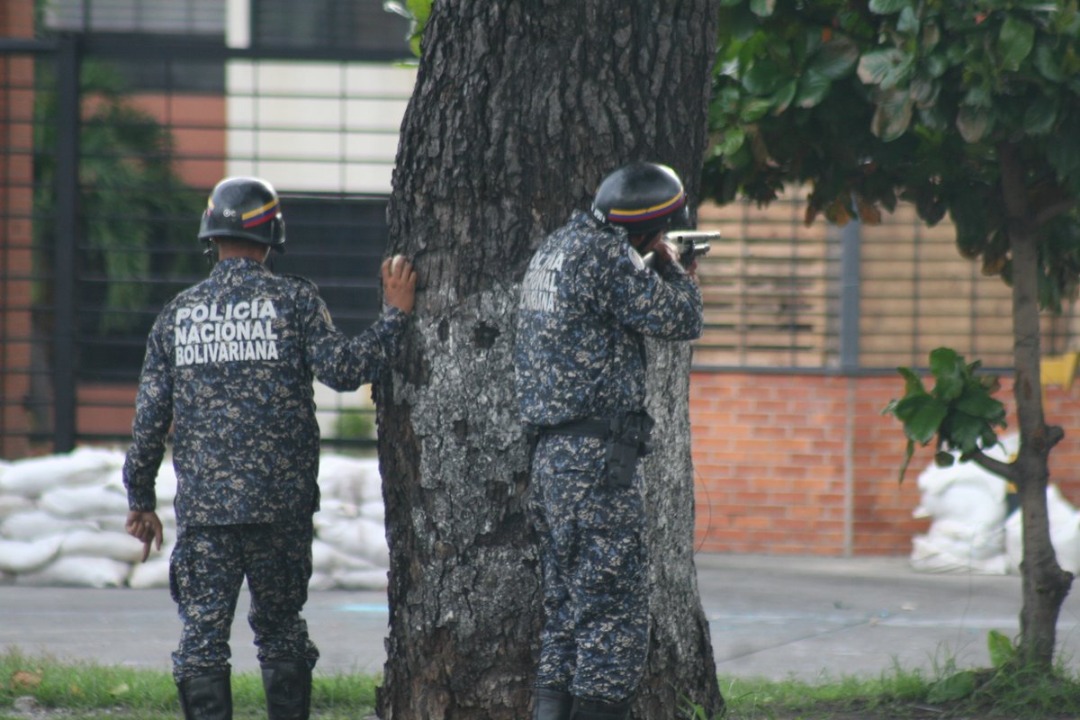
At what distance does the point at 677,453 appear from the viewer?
15.9 ft

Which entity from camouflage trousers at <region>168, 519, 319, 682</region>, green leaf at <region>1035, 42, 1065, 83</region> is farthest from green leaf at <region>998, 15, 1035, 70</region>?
camouflage trousers at <region>168, 519, 319, 682</region>

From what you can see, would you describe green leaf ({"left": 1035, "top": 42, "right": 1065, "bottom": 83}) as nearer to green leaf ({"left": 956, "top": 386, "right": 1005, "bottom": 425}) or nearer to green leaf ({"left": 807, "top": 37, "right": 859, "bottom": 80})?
green leaf ({"left": 807, "top": 37, "right": 859, "bottom": 80})

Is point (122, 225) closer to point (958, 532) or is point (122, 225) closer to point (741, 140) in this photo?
point (958, 532)

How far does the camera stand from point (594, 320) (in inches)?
170

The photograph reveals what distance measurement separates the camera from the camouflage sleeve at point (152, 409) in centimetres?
472

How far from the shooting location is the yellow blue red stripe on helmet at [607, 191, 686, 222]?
427cm

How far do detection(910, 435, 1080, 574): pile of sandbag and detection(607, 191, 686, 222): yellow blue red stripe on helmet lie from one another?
5316 millimetres

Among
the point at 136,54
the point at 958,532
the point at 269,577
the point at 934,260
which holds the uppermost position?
the point at 136,54

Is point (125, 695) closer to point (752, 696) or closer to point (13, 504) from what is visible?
point (752, 696)

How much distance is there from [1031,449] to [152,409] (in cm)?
311

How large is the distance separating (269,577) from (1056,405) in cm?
640

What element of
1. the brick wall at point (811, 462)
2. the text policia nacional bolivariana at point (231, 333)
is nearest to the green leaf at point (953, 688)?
the text policia nacional bolivariana at point (231, 333)

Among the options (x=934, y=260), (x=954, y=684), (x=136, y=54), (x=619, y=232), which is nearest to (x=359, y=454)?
(x=136, y=54)

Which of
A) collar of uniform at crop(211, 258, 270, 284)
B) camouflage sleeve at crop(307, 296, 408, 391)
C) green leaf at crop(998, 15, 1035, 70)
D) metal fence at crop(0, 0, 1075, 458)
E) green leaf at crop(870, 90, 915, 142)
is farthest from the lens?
metal fence at crop(0, 0, 1075, 458)
